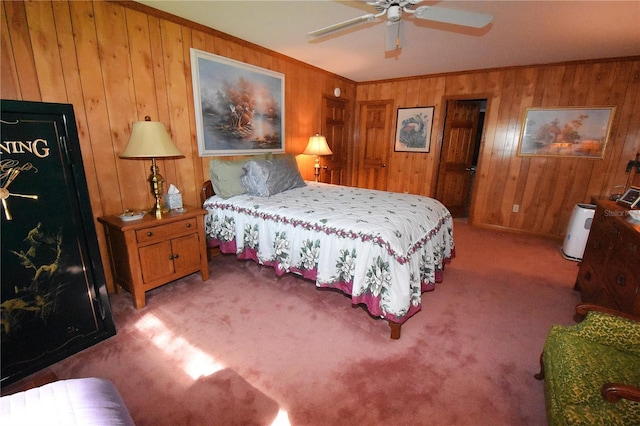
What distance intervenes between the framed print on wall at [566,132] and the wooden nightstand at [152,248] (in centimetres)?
438

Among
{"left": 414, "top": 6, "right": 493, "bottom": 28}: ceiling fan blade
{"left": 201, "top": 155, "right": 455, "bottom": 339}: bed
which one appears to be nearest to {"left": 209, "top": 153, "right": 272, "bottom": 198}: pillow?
{"left": 201, "top": 155, "right": 455, "bottom": 339}: bed

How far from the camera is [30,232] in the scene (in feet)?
5.16

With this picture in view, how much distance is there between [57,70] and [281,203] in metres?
1.85

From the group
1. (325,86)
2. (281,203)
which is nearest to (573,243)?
(281,203)

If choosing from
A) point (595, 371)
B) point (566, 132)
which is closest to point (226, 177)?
point (595, 371)

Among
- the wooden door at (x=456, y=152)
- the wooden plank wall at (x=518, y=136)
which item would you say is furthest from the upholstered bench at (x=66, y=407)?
the wooden door at (x=456, y=152)

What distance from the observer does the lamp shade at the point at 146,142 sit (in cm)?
211

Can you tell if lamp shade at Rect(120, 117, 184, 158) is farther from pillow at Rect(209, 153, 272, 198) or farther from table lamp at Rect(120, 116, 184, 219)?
pillow at Rect(209, 153, 272, 198)

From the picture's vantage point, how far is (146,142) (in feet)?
6.96

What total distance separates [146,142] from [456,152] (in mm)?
4584

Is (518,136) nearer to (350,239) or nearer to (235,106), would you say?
(350,239)

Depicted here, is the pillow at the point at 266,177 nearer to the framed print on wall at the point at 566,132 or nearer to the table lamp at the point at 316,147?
the table lamp at the point at 316,147

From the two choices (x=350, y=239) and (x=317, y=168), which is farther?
(x=317, y=168)

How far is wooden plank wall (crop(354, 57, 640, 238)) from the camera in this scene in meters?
3.48
